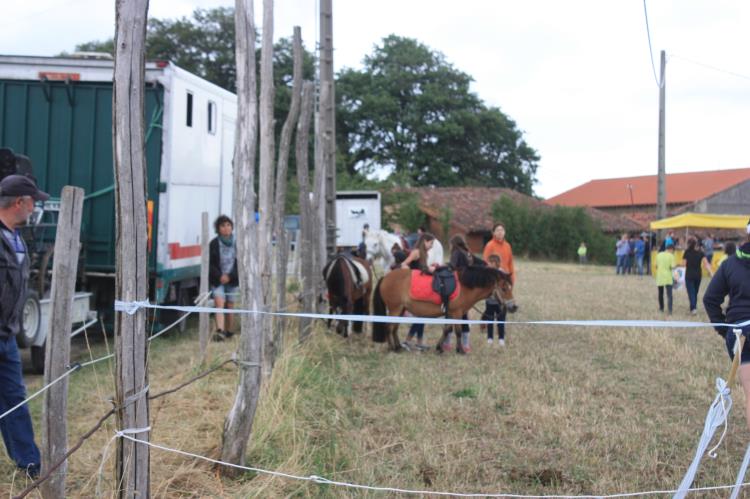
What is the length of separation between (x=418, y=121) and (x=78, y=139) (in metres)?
39.2

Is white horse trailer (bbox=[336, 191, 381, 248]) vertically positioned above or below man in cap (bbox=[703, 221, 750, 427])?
above

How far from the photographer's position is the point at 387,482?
4586 mm

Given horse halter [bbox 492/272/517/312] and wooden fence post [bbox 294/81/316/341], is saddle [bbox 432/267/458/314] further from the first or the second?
wooden fence post [bbox 294/81/316/341]

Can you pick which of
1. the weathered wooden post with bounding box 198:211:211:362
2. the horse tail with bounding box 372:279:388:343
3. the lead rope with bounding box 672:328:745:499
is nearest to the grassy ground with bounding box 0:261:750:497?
the horse tail with bounding box 372:279:388:343

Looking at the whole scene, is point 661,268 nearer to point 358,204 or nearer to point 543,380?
point 543,380

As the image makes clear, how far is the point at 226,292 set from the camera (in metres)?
9.92

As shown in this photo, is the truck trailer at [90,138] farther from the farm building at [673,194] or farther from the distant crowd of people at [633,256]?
the farm building at [673,194]

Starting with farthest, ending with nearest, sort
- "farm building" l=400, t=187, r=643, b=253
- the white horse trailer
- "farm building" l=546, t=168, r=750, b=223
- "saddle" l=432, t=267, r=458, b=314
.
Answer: "farm building" l=546, t=168, r=750, b=223, "farm building" l=400, t=187, r=643, b=253, the white horse trailer, "saddle" l=432, t=267, r=458, b=314

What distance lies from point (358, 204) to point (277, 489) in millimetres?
18665

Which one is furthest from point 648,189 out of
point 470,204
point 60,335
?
point 60,335

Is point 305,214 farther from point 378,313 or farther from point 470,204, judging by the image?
point 470,204

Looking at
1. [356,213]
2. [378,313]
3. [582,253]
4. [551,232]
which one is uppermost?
[551,232]

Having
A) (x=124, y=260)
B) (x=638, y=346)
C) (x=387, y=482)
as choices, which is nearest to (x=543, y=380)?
(x=638, y=346)

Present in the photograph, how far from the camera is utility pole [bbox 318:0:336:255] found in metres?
11.4
